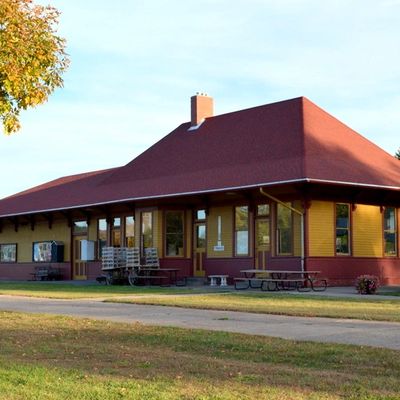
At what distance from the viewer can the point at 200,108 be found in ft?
116

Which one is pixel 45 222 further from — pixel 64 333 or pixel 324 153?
pixel 64 333

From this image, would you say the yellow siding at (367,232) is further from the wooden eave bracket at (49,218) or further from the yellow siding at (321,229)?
the wooden eave bracket at (49,218)

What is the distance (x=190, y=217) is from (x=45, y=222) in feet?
38.2

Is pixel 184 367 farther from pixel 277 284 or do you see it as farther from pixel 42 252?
pixel 42 252

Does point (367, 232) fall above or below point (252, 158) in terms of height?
below

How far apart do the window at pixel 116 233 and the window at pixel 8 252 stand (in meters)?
9.92

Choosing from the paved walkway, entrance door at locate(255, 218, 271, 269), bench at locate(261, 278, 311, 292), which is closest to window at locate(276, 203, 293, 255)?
entrance door at locate(255, 218, 271, 269)

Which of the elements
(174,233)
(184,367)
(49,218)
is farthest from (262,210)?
(184,367)

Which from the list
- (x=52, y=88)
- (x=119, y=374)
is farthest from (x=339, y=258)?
(x=119, y=374)

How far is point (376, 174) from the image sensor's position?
89.9 ft

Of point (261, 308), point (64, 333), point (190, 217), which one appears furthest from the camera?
point (190, 217)

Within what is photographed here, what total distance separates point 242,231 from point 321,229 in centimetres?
348

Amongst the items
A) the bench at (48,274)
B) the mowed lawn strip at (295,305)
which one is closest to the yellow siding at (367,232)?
the mowed lawn strip at (295,305)

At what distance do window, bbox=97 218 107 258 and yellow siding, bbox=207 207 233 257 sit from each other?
6847mm
